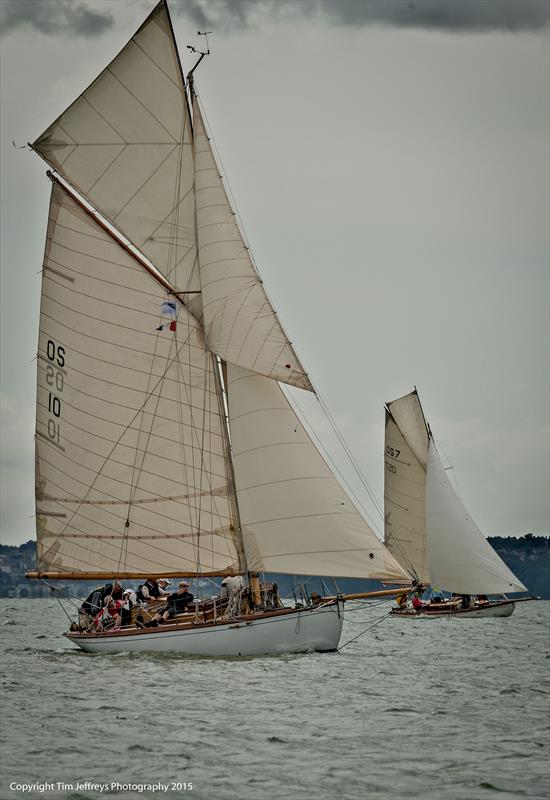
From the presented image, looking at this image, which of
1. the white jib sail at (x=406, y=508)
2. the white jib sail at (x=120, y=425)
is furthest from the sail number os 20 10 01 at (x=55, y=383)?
the white jib sail at (x=406, y=508)

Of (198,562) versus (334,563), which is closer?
(334,563)

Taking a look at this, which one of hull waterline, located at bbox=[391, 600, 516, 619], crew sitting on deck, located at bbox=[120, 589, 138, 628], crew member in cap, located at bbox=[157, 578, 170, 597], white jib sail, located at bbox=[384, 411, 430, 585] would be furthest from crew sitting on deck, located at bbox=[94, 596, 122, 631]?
white jib sail, located at bbox=[384, 411, 430, 585]

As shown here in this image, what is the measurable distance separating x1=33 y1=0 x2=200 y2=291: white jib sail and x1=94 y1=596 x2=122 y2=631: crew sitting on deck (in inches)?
436

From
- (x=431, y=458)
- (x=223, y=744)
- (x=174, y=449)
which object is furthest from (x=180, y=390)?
(x=431, y=458)

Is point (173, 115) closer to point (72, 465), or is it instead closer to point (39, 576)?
point (72, 465)

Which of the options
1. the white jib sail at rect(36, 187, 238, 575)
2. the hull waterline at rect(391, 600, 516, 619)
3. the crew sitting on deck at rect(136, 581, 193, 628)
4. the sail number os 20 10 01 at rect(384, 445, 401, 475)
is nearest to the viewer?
the crew sitting on deck at rect(136, 581, 193, 628)

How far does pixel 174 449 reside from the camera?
38.8 m

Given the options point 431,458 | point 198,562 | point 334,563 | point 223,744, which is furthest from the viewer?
point 431,458

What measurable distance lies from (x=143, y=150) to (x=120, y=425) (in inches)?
372

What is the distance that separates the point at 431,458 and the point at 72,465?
116ft

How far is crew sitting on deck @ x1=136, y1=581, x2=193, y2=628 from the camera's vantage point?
3678cm

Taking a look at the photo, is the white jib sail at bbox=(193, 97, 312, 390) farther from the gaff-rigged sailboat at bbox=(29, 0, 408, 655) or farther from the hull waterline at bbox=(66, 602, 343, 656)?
the hull waterline at bbox=(66, 602, 343, 656)

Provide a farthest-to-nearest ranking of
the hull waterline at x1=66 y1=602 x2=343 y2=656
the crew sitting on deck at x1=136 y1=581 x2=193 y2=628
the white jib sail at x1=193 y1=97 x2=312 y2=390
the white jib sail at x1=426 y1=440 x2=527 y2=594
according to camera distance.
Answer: the white jib sail at x1=426 y1=440 x2=527 y2=594
the crew sitting on deck at x1=136 y1=581 x2=193 y2=628
the white jib sail at x1=193 y1=97 x2=312 y2=390
the hull waterline at x1=66 y1=602 x2=343 y2=656

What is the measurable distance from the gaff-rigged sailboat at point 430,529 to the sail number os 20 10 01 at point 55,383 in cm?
3234
